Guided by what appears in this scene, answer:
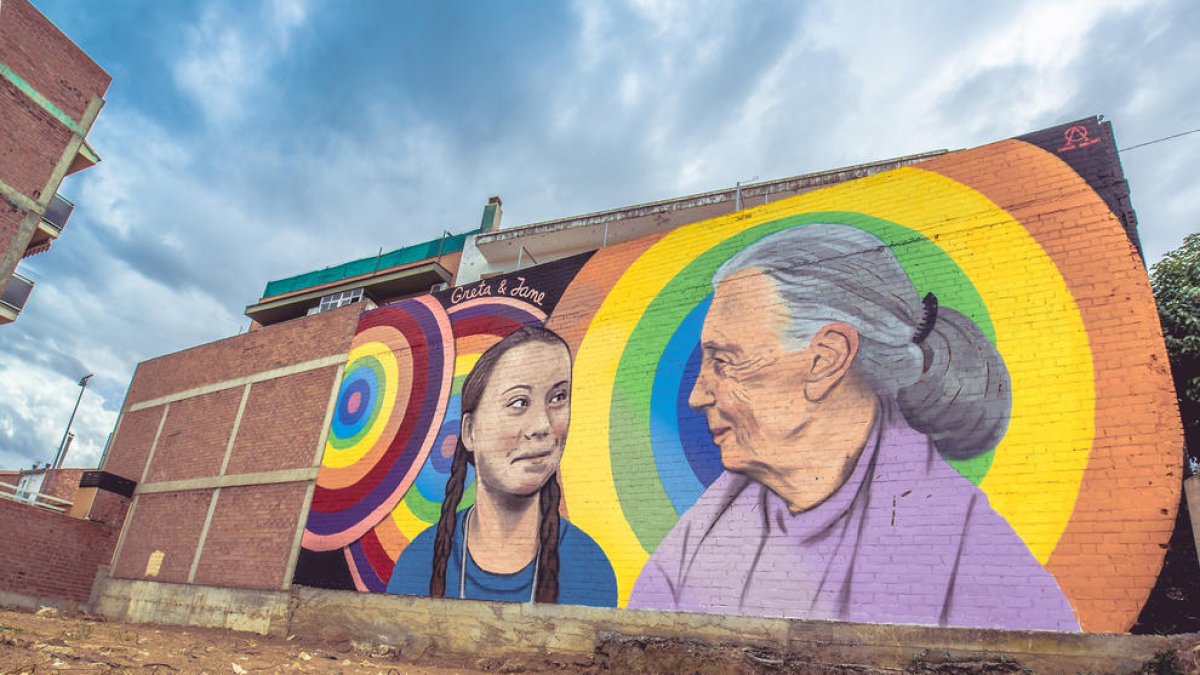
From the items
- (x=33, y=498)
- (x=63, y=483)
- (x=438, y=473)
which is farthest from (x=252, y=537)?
(x=63, y=483)

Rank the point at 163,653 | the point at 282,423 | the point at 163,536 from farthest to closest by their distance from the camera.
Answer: the point at 163,536 → the point at 282,423 → the point at 163,653

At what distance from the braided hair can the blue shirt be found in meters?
0.10

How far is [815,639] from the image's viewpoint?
727cm

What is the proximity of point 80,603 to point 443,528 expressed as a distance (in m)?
10.6

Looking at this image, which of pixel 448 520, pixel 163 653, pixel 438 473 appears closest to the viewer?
pixel 163 653

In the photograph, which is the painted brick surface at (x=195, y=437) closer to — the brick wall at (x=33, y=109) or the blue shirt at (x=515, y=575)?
the brick wall at (x=33, y=109)

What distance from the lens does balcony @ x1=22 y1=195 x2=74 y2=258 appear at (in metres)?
15.7

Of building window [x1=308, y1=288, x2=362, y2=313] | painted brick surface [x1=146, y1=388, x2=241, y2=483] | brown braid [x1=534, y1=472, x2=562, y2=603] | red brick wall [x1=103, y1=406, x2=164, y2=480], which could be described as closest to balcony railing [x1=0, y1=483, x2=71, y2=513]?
red brick wall [x1=103, y1=406, x2=164, y2=480]

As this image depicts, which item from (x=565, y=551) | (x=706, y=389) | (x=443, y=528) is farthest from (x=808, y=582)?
(x=443, y=528)

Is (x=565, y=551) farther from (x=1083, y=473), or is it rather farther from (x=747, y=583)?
(x=1083, y=473)

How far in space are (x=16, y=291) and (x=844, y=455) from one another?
17497 millimetres

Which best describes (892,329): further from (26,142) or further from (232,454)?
(26,142)

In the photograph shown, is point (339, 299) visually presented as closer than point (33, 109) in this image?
No

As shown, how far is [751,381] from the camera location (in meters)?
8.92
